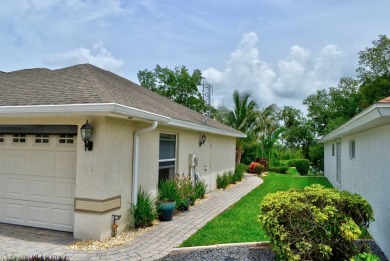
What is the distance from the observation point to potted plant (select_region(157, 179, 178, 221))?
28.6ft

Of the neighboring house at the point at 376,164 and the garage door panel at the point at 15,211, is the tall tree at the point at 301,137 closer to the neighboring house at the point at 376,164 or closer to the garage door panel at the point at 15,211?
the neighboring house at the point at 376,164

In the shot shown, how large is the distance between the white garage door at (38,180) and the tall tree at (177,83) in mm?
32592

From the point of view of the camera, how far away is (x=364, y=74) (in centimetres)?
3412

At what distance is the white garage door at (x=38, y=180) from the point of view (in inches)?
289

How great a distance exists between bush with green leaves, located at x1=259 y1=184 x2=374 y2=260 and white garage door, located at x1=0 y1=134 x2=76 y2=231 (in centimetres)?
477

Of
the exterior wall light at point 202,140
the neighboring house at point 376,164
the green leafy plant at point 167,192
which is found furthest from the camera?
the exterior wall light at point 202,140

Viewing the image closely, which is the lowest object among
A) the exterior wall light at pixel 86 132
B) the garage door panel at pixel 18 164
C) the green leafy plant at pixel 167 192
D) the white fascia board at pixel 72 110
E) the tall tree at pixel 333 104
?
the green leafy plant at pixel 167 192

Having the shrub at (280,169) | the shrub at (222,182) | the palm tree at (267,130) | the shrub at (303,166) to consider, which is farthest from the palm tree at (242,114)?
the shrub at (222,182)

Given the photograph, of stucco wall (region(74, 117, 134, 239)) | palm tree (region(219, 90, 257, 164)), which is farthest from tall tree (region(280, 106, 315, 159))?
stucco wall (region(74, 117, 134, 239))

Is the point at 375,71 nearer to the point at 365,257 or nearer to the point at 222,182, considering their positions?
the point at 222,182

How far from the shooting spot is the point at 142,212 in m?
7.94

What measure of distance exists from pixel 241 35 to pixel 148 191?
11.5 meters

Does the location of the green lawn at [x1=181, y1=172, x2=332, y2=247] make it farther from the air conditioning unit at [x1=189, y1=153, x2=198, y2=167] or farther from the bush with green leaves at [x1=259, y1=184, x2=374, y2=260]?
the air conditioning unit at [x1=189, y1=153, x2=198, y2=167]

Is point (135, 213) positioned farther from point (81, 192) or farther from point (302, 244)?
point (302, 244)
